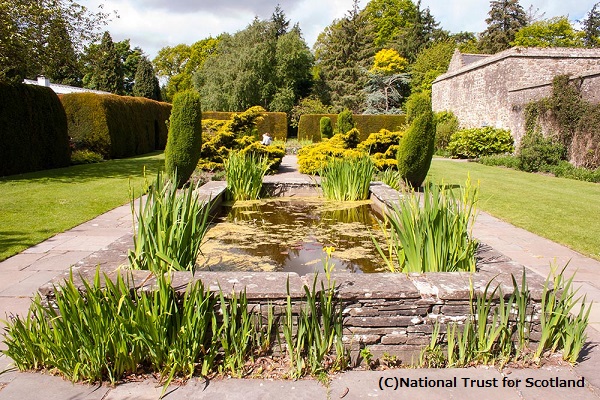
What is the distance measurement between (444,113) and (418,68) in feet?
34.5

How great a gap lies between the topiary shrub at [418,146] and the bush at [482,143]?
10.5 metres

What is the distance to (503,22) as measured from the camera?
111ft

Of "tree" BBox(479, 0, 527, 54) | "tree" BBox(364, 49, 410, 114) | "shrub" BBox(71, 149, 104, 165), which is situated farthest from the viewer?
"tree" BBox(479, 0, 527, 54)

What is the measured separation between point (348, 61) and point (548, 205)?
94.3 feet

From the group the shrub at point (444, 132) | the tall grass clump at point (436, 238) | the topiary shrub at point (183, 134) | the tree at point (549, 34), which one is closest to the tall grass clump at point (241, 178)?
the topiary shrub at point (183, 134)

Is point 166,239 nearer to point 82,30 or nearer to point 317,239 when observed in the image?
point 317,239

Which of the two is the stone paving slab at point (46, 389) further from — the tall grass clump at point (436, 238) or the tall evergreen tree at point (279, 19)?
the tall evergreen tree at point (279, 19)

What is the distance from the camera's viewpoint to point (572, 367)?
88.7 inches

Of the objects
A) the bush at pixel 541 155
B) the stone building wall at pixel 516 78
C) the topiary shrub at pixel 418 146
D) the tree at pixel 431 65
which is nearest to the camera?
the topiary shrub at pixel 418 146

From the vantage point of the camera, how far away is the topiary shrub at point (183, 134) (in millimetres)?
8062

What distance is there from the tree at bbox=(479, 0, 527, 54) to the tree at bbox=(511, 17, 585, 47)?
0.57 meters

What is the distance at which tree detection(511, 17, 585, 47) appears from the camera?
33.1m

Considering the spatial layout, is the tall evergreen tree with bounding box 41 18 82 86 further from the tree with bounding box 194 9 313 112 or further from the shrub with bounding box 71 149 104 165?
the tree with bounding box 194 9 313 112

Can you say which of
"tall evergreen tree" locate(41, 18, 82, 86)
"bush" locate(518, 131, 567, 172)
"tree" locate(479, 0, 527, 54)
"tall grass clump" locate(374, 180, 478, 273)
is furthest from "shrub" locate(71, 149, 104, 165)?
"tree" locate(479, 0, 527, 54)
